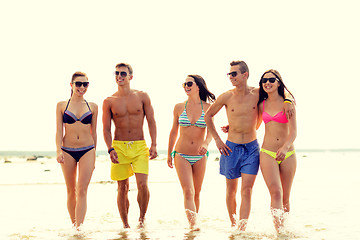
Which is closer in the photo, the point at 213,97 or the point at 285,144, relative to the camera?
the point at 285,144

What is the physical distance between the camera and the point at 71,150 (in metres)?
8.28

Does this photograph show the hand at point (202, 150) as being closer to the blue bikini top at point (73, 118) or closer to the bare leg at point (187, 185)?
the bare leg at point (187, 185)

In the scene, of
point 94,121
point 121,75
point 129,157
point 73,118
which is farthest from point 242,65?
point 73,118

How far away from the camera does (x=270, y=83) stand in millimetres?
7469

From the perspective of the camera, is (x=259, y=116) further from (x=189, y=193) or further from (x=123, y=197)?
(x=123, y=197)

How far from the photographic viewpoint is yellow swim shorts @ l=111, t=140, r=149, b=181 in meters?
8.72

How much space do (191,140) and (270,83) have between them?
6.48 feet

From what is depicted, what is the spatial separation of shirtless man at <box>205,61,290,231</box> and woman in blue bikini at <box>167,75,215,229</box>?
2.24 feet

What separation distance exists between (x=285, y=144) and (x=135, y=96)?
312cm

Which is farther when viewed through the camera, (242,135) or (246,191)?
(242,135)

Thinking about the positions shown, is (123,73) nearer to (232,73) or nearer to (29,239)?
(232,73)

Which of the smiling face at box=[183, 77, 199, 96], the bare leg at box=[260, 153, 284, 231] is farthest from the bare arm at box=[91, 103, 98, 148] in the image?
the bare leg at box=[260, 153, 284, 231]

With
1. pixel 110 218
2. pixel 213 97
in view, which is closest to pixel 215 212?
pixel 110 218

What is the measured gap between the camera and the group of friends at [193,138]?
7477 mm
